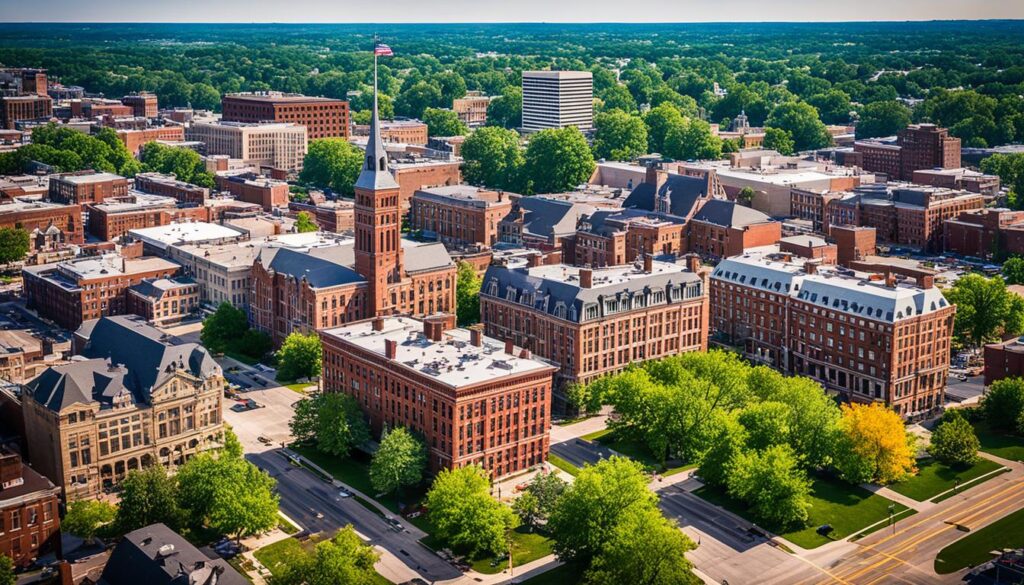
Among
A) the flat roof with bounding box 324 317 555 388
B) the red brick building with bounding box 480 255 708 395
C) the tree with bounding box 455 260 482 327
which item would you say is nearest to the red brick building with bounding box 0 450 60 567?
the flat roof with bounding box 324 317 555 388

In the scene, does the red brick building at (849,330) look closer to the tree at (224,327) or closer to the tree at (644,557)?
the tree at (644,557)

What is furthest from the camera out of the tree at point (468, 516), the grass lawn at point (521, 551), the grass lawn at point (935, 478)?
the grass lawn at point (935, 478)

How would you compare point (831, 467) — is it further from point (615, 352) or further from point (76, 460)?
point (76, 460)

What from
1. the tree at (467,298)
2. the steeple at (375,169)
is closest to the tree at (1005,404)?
the tree at (467,298)

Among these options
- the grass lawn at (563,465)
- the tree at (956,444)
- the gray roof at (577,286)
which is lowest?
the grass lawn at (563,465)

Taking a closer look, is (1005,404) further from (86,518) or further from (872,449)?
(86,518)

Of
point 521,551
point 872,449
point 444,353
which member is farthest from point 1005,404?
point 444,353
